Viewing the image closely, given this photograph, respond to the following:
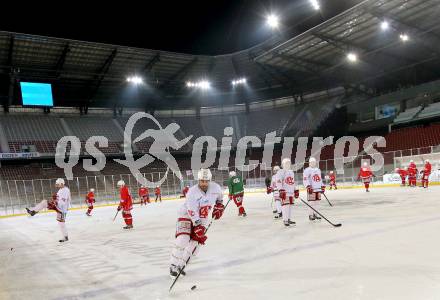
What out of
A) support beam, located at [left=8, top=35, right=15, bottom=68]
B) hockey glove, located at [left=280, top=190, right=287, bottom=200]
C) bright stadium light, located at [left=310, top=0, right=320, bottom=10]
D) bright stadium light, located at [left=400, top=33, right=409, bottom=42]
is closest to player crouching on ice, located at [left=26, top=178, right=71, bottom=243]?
hockey glove, located at [left=280, top=190, right=287, bottom=200]

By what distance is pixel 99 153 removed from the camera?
3841cm

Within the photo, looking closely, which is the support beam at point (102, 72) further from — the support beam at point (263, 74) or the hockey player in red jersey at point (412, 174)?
the hockey player in red jersey at point (412, 174)

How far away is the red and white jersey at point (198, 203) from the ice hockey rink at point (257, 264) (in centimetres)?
94

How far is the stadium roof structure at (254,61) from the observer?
2914 cm

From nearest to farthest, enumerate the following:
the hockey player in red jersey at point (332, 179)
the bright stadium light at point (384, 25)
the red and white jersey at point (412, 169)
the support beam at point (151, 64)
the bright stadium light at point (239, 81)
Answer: the red and white jersey at point (412, 169) < the hockey player in red jersey at point (332, 179) < the bright stadium light at point (384, 25) < the support beam at point (151, 64) < the bright stadium light at point (239, 81)

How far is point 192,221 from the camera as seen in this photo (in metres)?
5.69

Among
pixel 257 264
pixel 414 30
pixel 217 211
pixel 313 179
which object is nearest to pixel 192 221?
pixel 217 211

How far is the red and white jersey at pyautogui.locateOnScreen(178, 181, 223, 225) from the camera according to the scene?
5633 millimetres

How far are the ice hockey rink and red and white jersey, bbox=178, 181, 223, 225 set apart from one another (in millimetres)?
945

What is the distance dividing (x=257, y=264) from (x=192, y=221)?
1.46m

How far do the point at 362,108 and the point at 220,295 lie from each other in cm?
4006

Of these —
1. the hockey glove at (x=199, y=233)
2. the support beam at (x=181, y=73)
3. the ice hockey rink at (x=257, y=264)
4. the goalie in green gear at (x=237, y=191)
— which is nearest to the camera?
the ice hockey rink at (x=257, y=264)

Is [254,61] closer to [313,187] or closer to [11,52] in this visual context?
[11,52]

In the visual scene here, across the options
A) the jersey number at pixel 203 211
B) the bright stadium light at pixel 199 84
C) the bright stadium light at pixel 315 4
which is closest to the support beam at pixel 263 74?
the bright stadium light at pixel 199 84
